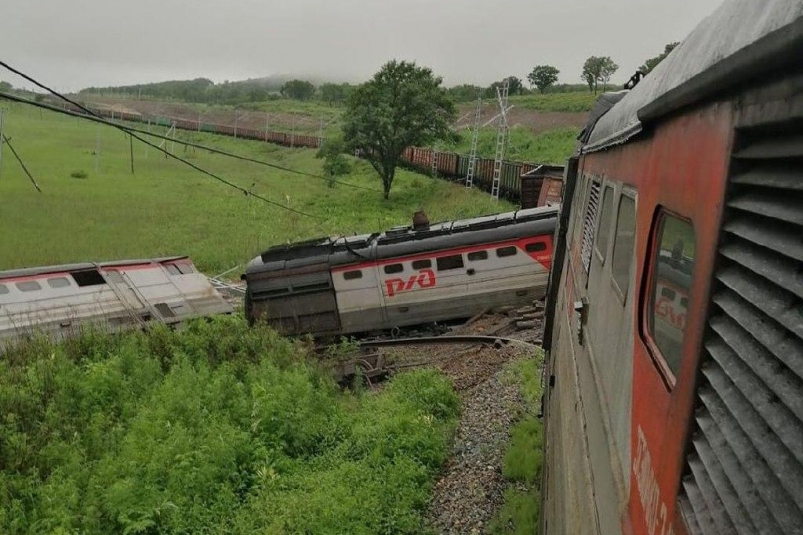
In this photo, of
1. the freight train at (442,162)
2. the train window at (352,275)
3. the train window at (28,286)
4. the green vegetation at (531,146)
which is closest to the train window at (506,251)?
the train window at (352,275)

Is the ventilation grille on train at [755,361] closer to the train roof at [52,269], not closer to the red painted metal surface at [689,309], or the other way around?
the red painted metal surface at [689,309]

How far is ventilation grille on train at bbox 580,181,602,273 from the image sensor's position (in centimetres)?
434

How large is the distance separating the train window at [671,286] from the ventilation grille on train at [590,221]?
2.25m

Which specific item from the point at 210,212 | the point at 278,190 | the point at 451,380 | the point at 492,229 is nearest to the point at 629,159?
the point at 451,380

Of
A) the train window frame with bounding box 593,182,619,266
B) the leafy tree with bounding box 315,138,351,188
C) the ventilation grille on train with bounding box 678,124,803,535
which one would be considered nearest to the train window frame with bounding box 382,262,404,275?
the train window frame with bounding box 593,182,619,266

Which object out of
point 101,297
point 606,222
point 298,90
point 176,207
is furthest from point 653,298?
point 298,90

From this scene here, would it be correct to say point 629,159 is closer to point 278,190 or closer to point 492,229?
point 492,229

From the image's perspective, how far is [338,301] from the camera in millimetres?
14867

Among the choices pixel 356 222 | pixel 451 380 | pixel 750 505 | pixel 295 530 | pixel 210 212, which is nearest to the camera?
pixel 750 505

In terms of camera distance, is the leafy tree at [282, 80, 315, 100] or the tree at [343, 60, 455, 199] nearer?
the tree at [343, 60, 455, 199]

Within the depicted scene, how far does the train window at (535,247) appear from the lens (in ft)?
45.2

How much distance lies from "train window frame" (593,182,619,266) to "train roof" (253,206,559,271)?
1006 centimetres

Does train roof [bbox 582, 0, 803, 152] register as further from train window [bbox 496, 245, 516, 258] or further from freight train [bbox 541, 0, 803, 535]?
train window [bbox 496, 245, 516, 258]

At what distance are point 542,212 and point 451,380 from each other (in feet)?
17.7
